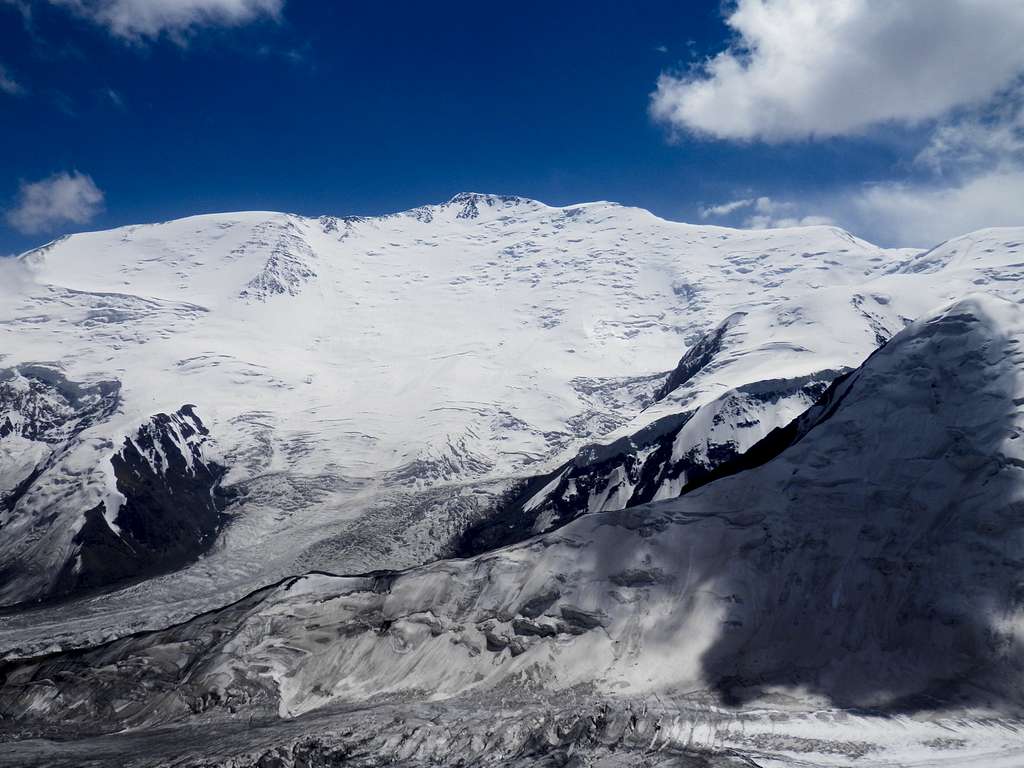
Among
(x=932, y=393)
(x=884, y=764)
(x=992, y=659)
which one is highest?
(x=932, y=393)

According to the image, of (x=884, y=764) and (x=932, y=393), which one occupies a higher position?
(x=932, y=393)

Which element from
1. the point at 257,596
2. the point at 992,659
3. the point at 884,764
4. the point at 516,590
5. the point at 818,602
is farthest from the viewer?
the point at 257,596

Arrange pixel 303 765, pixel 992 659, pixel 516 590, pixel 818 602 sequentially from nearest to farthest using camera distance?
pixel 303 765 → pixel 992 659 → pixel 818 602 → pixel 516 590

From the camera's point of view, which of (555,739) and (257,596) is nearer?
(555,739)

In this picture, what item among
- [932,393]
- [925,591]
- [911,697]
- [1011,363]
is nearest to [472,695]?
[911,697]

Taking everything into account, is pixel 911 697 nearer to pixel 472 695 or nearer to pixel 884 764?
pixel 884 764

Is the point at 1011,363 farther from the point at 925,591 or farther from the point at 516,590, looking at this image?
the point at 516,590

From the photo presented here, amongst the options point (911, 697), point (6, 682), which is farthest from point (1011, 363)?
point (6, 682)
